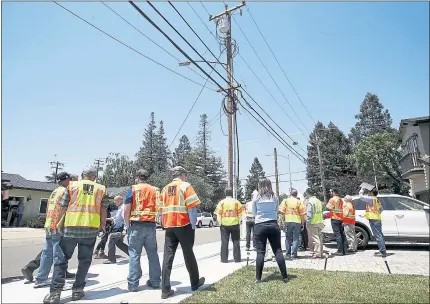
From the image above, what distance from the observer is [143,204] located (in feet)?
16.9

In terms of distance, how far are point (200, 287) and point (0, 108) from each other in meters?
3.92

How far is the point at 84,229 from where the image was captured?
14.8ft

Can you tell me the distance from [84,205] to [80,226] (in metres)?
0.31

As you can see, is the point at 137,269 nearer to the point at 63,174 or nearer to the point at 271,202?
the point at 63,174

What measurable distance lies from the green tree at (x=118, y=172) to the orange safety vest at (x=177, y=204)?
58.9 metres

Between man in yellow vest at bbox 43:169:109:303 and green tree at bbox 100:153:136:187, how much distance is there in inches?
2314

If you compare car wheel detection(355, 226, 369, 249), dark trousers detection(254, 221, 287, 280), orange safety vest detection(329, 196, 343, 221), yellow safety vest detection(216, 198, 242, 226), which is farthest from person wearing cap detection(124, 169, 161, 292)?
car wheel detection(355, 226, 369, 249)

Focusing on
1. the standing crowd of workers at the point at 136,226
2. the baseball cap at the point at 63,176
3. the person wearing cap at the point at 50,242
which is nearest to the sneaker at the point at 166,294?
the standing crowd of workers at the point at 136,226

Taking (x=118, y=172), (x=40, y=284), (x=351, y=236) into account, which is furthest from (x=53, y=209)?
(x=118, y=172)

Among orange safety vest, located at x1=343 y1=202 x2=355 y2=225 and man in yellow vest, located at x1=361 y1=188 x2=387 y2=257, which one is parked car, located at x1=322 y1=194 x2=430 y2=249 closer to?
orange safety vest, located at x1=343 y1=202 x2=355 y2=225

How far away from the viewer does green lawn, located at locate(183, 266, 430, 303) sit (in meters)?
4.18

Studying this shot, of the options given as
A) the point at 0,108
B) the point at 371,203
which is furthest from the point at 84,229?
the point at 371,203

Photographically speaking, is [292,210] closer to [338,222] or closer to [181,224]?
[338,222]

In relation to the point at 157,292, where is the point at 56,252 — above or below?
above
